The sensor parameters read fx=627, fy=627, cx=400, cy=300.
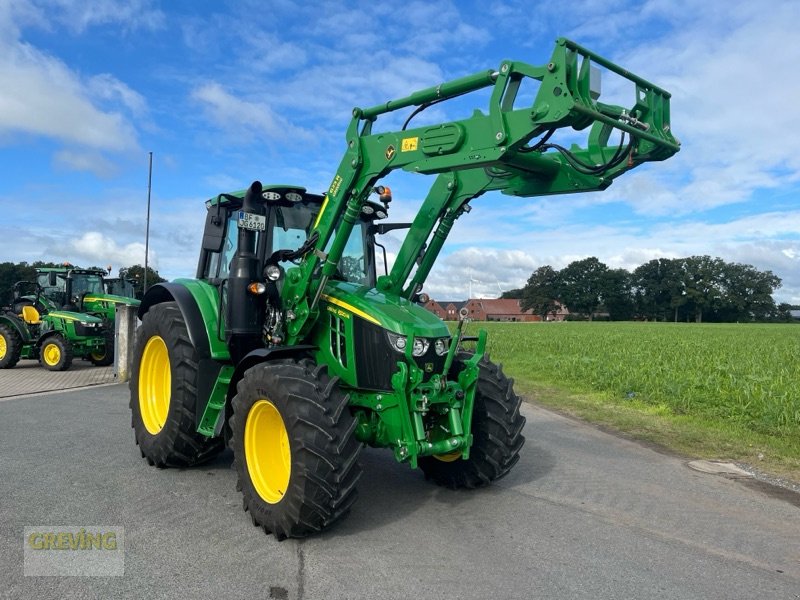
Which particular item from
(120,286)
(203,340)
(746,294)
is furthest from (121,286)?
(746,294)

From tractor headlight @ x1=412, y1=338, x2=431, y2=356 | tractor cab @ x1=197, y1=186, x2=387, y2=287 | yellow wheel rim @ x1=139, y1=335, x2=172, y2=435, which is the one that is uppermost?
tractor cab @ x1=197, y1=186, x2=387, y2=287

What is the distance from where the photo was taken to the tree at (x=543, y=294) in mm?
118794

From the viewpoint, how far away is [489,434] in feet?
17.0

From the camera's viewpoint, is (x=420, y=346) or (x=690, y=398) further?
(x=690, y=398)

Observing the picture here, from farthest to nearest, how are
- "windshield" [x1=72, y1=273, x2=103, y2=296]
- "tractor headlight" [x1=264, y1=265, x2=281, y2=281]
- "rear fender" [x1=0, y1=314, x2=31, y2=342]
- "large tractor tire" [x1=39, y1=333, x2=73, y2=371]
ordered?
"windshield" [x1=72, y1=273, x2=103, y2=296]
"rear fender" [x1=0, y1=314, x2=31, y2=342]
"large tractor tire" [x1=39, y1=333, x2=73, y2=371]
"tractor headlight" [x1=264, y1=265, x2=281, y2=281]

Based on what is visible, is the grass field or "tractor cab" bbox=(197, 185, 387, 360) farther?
the grass field

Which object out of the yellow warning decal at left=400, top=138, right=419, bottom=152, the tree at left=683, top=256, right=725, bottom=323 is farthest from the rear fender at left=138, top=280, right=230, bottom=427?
the tree at left=683, top=256, right=725, bottom=323

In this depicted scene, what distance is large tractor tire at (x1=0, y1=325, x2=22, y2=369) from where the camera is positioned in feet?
48.8

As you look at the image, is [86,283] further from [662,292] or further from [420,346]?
[662,292]

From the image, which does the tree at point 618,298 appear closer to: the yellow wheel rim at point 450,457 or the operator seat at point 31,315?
the operator seat at point 31,315

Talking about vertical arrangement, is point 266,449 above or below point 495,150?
below

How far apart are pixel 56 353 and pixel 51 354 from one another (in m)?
0.17

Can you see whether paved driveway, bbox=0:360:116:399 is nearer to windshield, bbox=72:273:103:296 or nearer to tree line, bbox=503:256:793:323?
windshield, bbox=72:273:103:296

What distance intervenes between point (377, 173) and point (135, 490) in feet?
10.9
